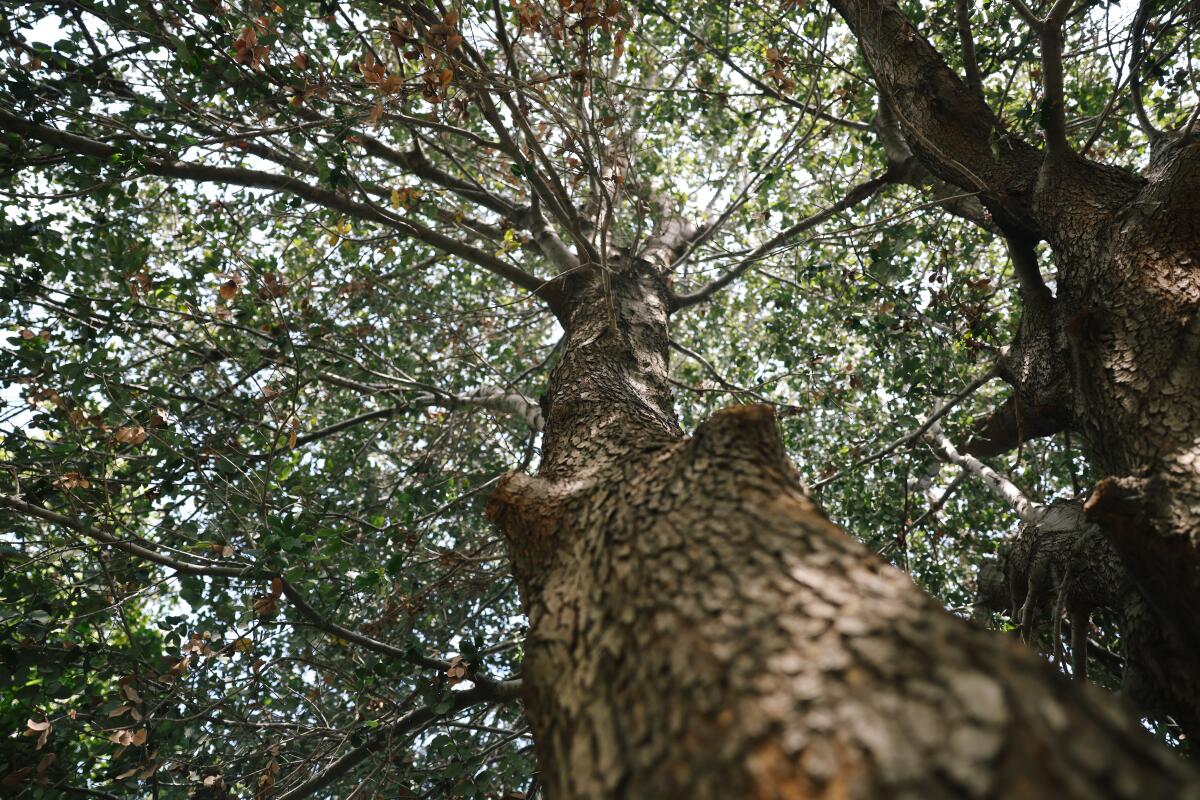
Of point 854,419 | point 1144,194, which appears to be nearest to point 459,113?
point 1144,194

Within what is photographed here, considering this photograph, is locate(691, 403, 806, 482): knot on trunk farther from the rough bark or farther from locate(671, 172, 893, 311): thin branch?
locate(671, 172, 893, 311): thin branch

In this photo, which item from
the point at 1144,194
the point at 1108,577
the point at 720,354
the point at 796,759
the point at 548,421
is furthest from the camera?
the point at 720,354

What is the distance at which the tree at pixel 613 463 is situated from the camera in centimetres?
104

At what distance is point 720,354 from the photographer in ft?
30.7

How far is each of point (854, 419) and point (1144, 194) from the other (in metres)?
4.57

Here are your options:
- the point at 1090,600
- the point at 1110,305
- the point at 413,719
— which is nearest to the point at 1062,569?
the point at 1090,600

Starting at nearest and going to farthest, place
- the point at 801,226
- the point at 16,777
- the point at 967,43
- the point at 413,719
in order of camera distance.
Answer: the point at 16,777, the point at 413,719, the point at 967,43, the point at 801,226

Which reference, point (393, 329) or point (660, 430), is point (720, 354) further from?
point (660, 430)

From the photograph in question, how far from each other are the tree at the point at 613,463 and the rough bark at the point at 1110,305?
13 millimetres

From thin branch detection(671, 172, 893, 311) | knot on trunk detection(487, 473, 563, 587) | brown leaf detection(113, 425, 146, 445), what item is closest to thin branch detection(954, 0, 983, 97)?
thin branch detection(671, 172, 893, 311)

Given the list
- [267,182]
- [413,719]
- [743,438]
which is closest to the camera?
[743,438]

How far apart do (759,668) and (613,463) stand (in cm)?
108

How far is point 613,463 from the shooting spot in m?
2.07

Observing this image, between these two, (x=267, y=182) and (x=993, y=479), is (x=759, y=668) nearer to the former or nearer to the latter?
(x=993, y=479)
